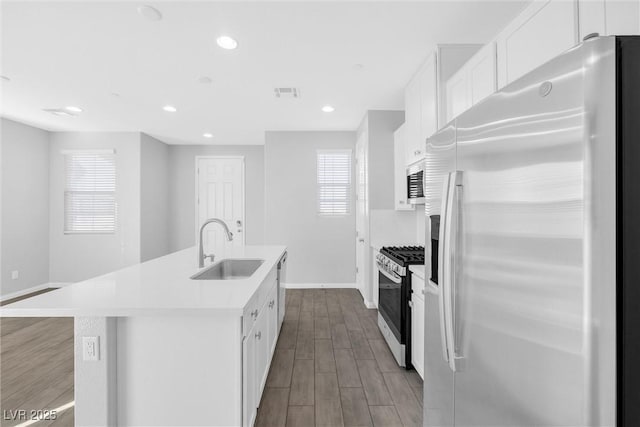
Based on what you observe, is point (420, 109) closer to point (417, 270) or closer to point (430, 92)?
point (430, 92)

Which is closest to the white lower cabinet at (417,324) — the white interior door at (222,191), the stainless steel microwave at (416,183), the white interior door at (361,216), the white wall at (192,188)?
the stainless steel microwave at (416,183)

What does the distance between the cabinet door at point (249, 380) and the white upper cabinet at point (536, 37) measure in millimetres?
2033

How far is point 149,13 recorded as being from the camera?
2127 millimetres

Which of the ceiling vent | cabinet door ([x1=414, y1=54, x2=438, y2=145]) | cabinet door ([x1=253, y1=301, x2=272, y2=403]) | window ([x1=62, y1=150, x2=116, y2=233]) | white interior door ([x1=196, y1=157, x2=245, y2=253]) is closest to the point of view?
cabinet door ([x1=253, y1=301, x2=272, y2=403])

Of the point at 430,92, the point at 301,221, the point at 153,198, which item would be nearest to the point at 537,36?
the point at 430,92

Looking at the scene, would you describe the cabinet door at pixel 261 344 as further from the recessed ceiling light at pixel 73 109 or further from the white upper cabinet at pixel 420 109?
the recessed ceiling light at pixel 73 109

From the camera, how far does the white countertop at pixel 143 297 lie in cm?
133

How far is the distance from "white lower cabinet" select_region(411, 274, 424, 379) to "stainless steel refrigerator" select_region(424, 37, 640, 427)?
1.11 metres

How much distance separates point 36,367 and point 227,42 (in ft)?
10.3

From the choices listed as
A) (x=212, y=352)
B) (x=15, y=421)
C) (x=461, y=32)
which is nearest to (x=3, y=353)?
(x=15, y=421)

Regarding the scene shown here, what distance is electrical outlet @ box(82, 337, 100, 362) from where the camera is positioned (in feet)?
4.51

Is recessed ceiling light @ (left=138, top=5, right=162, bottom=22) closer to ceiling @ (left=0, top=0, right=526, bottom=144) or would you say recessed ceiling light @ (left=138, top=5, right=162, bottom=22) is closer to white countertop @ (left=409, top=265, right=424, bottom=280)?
ceiling @ (left=0, top=0, right=526, bottom=144)

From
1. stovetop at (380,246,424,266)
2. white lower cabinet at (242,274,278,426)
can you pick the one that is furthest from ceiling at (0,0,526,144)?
white lower cabinet at (242,274,278,426)

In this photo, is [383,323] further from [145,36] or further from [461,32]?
[145,36]
